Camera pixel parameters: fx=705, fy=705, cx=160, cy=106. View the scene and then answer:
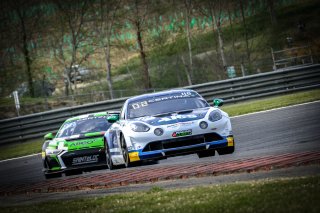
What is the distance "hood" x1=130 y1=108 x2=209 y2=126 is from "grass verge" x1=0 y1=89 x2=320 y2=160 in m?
10.4

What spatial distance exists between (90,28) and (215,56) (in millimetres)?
8537

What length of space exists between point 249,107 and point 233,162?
14329 mm

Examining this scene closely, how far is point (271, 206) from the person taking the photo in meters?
6.54

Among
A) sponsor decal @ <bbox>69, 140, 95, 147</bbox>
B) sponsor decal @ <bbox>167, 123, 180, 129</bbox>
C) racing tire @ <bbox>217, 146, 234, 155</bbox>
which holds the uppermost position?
sponsor decal @ <bbox>167, 123, 180, 129</bbox>

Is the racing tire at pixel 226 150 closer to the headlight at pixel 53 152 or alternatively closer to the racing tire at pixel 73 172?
the racing tire at pixel 73 172

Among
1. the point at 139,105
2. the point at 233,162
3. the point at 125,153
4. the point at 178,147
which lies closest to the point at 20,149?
the point at 139,105

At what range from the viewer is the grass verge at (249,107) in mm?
23000

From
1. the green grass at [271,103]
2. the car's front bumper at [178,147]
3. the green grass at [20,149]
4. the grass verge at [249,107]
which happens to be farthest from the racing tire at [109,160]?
the green grass at [271,103]

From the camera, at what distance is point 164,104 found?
13.1 metres

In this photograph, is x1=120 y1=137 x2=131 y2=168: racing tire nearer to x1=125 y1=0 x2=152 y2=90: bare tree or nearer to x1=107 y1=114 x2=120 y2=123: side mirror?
x1=107 y1=114 x2=120 y2=123: side mirror

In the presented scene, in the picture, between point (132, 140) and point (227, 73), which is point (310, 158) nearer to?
point (132, 140)

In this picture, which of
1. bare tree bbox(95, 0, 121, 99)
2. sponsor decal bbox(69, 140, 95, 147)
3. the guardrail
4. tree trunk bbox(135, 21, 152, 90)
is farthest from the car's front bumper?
bare tree bbox(95, 0, 121, 99)

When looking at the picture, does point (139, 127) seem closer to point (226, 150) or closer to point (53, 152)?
point (226, 150)

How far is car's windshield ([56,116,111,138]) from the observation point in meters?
15.8
